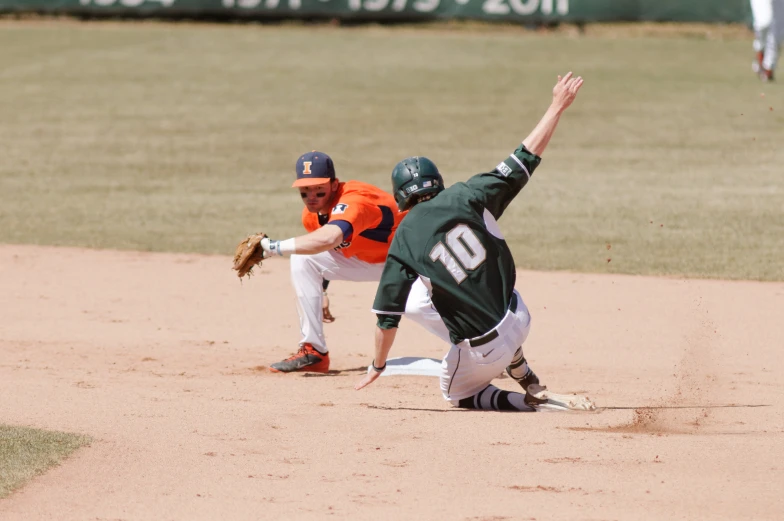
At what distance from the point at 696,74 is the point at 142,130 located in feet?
35.7

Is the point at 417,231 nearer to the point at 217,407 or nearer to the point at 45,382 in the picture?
the point at 217,407

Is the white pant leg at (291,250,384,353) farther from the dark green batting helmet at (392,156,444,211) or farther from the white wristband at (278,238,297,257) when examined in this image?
the dark green batting helmet at (392,156,444,211)

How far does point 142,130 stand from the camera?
1931 centimetres

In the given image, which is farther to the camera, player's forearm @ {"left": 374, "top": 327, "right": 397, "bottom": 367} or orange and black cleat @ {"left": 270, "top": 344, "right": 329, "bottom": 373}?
orange and black cleat @ {"left": 270, "top": 344, "right": 329, "bottom": 373}

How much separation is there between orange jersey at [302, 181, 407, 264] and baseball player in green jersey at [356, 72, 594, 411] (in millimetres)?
934

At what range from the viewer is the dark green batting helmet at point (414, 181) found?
6.93 metres

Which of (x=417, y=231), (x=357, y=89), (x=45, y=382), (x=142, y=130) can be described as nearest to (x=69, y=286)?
(x=45, y=382)

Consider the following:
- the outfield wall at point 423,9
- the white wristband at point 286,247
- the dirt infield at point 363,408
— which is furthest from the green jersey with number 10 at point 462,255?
the outfield wall at point 423,9

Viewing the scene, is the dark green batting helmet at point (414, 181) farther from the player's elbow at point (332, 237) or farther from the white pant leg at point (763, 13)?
the white pant leg at point (763, 13)

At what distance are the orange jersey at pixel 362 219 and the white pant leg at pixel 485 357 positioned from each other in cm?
130

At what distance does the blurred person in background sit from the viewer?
68.2 ft

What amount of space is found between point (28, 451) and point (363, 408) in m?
2.06

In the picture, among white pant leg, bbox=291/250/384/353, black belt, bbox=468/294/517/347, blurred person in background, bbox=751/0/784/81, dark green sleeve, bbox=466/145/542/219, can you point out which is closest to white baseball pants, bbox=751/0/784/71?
blurred person in background, bbox=751/0/784/81

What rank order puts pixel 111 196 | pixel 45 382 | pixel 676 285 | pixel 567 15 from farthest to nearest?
pixel 567 15 → pixel 111 196 → pixel 676 285 → pixel 45 382
